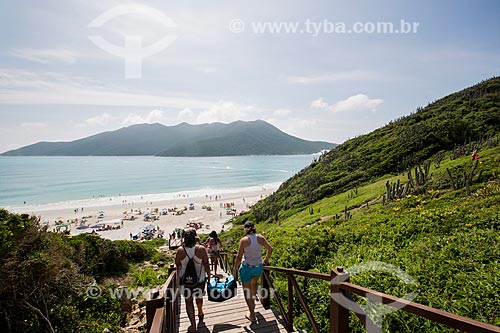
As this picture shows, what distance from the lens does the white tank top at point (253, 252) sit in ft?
16.0

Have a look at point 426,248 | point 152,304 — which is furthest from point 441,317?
point 426,248

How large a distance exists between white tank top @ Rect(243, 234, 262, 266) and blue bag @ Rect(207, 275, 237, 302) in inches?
26.6

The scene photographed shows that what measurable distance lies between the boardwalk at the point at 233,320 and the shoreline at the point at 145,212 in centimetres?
2739

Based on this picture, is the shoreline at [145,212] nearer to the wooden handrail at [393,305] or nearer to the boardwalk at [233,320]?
the boardwalk at [233,320]

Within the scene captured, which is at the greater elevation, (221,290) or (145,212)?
(221,290)

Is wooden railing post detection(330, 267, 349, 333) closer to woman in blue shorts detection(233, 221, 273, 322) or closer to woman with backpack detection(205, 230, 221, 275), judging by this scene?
woman in blue shorts detection(233, 221, 273, 322)

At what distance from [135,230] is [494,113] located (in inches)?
1870

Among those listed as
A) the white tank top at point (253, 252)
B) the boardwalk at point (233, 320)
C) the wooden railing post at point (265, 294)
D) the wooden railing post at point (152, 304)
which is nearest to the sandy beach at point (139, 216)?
the boardwalk at point (233, 320)

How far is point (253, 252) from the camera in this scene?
4887 millimetres

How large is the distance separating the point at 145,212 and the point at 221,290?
152 feet

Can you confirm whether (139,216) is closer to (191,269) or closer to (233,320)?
(233,320)

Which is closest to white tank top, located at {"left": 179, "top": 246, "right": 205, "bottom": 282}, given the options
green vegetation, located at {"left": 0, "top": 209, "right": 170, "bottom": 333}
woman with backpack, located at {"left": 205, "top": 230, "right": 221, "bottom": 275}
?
green vegetation, located at {"left": 0, "top": 209, "right": 170, "bottom": 333}

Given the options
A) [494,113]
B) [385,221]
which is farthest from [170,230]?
[494,113]

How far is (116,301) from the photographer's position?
7.86 meters
